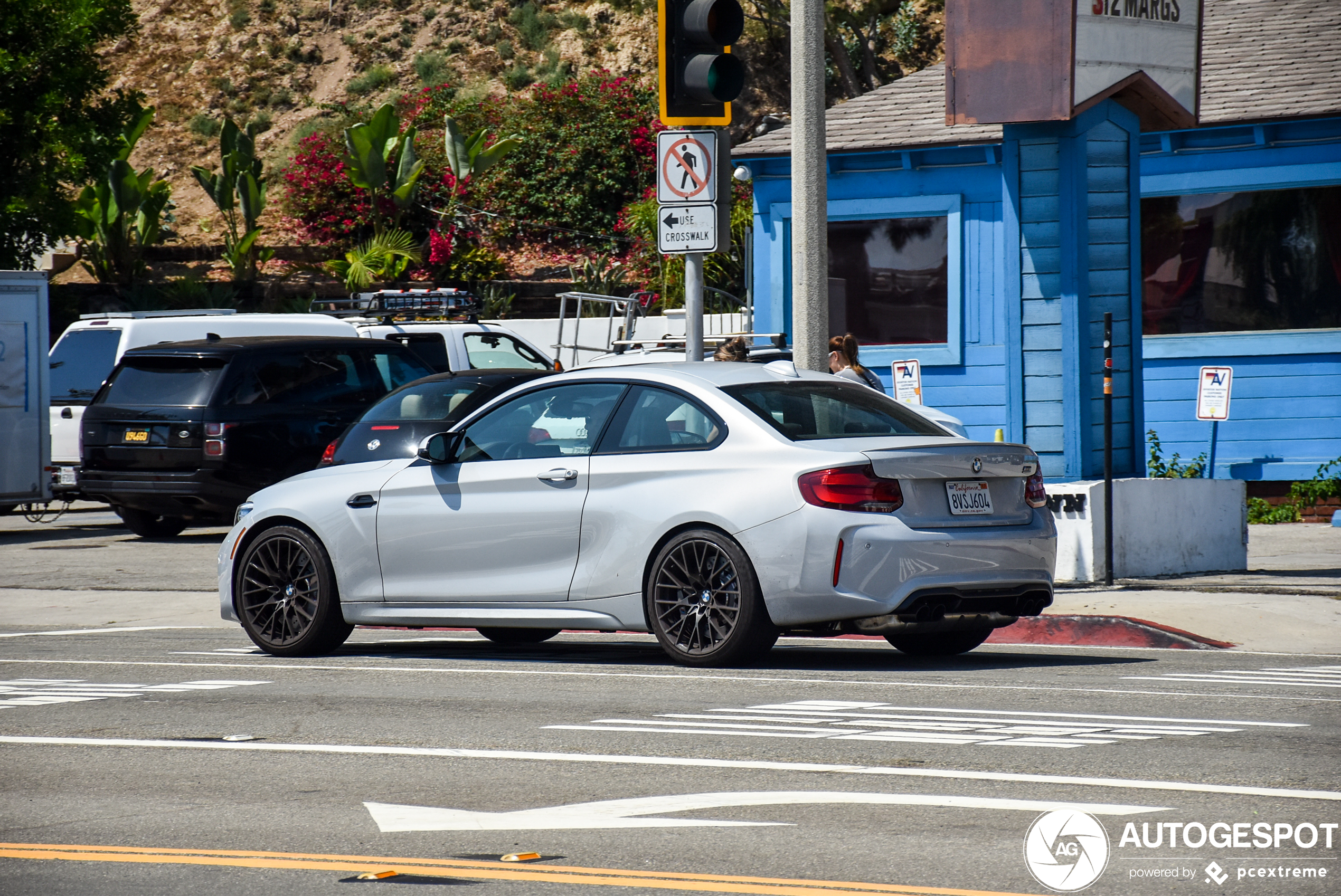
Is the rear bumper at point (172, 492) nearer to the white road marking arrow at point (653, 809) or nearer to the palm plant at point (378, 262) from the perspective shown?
the white road marking arrow at point (653, 809)

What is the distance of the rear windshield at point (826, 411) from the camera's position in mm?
8969

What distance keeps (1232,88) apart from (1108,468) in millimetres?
8621

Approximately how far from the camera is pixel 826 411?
9.18 m

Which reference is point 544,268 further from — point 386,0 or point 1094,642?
point 1094,642

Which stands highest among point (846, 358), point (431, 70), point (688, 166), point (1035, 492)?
point (431, 70)

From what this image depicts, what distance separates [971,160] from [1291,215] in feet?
10.8

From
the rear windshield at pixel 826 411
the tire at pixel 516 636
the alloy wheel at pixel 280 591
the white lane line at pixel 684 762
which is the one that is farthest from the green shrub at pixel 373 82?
the white lane line at pixel 684 762

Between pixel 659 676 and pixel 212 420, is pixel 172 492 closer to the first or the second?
pixel 212 420

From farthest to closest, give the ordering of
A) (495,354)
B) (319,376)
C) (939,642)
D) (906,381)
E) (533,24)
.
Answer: (533,24)
(495,354)
(319,376)
(906,381)
(939,642)

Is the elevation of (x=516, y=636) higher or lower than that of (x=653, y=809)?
lower

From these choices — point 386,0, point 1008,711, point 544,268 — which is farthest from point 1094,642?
point 386,0

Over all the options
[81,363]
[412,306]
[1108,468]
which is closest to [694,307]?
[1108,468]

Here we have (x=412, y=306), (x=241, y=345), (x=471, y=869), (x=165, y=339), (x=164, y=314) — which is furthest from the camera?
(x=412, y=306)

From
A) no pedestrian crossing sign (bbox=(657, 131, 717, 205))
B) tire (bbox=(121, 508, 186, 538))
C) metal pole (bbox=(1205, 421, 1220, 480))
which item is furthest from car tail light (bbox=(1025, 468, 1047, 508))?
tire (bbox=(121, 508, 186, 538))
